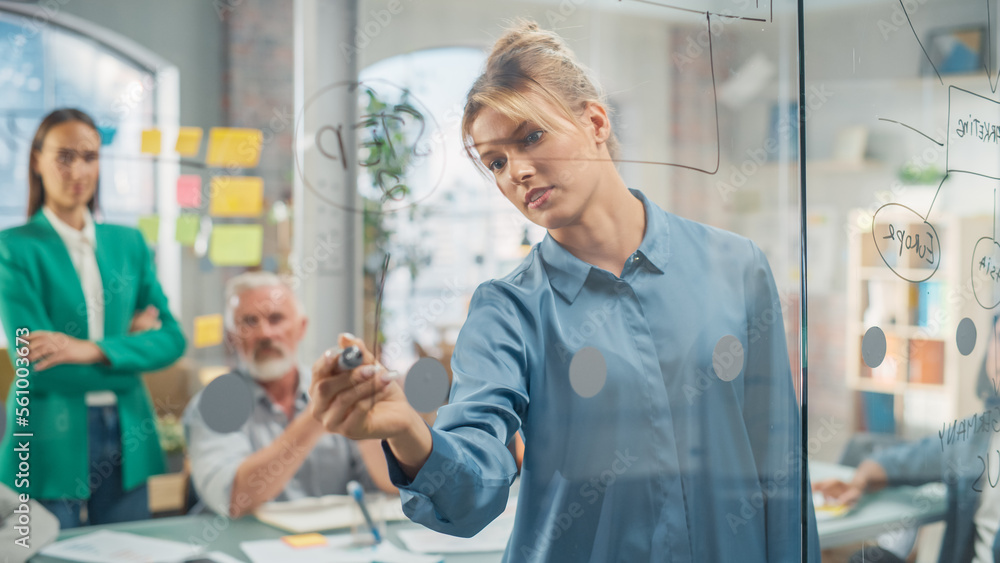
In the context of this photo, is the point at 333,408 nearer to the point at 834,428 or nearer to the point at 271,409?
the point at 271,409

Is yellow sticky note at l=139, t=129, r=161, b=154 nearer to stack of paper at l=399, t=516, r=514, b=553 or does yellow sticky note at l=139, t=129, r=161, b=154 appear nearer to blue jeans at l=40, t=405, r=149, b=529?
blue jeans at l=40, t=405, r=149, b=529

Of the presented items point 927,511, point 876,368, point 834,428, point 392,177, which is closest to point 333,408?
point 392,177

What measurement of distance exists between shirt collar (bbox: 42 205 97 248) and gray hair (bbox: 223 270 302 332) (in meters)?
0.18

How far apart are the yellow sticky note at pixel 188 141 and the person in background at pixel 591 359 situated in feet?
1.18

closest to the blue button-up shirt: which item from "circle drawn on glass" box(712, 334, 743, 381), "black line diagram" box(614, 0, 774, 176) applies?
"circle drawn on glass" box(712, 334, 743, 381)

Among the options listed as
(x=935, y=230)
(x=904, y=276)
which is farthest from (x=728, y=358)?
(x=935, y=230)

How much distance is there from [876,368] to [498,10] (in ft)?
3.21

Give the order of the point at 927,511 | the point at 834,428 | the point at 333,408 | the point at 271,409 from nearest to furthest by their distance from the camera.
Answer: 1. the point at 333,408
2. the point at 271,409
3. the point at 834,428
4. the point at 927,511

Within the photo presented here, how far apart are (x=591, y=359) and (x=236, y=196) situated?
0.55 m

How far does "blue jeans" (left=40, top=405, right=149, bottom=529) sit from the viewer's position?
0.95 metres

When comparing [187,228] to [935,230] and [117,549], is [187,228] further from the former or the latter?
[935,230]

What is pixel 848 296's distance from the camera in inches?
52.6

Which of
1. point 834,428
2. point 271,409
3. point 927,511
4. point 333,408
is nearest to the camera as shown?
point 333,408

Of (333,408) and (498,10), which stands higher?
(498,10)
